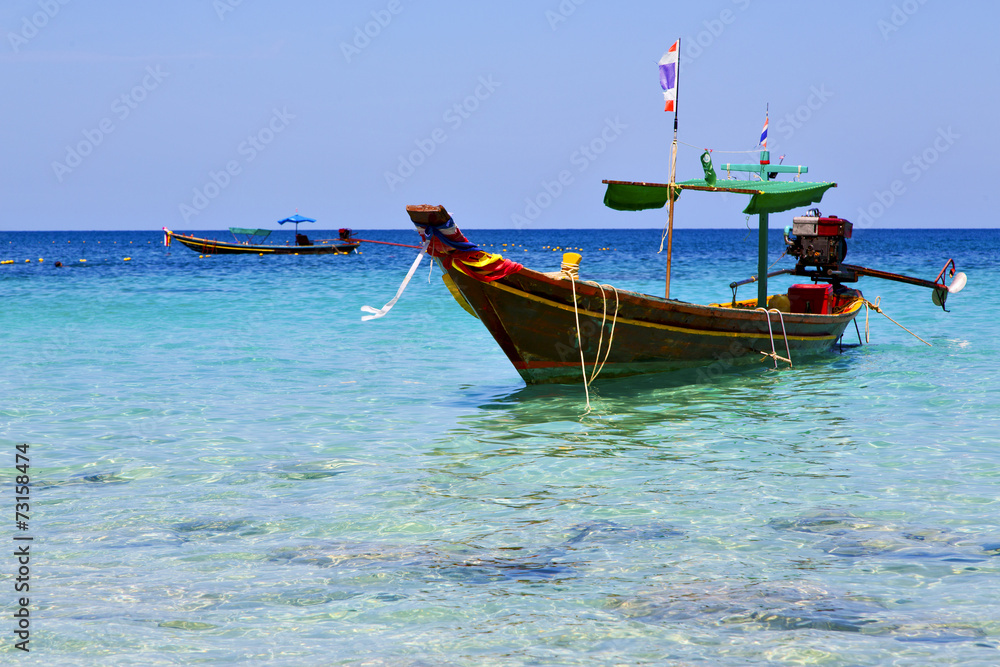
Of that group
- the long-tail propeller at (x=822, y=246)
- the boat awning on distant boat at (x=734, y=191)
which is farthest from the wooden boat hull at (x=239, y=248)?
the boat awning on distant boat at (x=734, y=191)

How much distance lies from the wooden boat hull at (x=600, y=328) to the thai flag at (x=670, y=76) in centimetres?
274

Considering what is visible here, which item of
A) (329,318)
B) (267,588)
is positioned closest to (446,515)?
(267,588)

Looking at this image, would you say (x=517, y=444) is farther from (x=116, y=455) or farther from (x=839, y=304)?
(x=839, y=304)

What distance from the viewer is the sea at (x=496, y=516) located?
14.0 feet

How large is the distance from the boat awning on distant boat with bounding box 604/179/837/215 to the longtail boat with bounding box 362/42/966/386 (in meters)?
0.02

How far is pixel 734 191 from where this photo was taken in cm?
1257

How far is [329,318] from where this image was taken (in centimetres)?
2294

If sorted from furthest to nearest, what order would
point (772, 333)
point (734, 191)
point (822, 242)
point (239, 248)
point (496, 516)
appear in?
point (239, 248) < point (822, 242) < point (772, 333) < point (734, 191) < point (496, 516)

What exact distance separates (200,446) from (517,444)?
10.3ft

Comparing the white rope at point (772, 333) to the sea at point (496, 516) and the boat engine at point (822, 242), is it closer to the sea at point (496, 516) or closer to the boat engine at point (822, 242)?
the sea at point (496, 516)

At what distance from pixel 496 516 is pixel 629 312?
5363 mm

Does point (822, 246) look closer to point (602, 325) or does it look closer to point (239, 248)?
point (602, 325)

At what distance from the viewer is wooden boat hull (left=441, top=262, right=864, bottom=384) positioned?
33.9ft

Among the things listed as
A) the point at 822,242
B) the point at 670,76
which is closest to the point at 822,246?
the point at 822,242
